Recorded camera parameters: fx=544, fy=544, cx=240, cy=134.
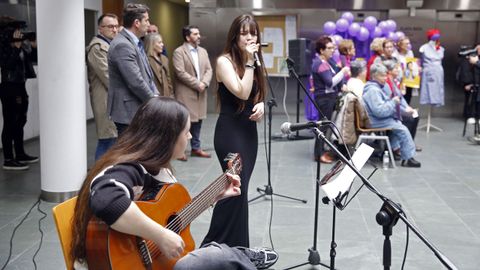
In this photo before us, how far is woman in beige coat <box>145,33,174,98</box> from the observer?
655 centimetres

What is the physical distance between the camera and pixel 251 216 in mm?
4781

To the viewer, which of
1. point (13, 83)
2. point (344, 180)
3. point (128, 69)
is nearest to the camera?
point (344, 180)

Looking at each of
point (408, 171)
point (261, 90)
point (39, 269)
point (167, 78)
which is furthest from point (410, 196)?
point (39, 269)

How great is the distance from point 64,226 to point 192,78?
16.5 feet

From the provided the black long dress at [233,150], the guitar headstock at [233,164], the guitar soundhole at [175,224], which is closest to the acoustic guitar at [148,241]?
the guitar soundhole at [175,224]

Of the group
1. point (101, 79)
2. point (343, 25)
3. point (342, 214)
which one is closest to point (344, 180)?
point (342, 214)

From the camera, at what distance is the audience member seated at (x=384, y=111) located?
271 inches

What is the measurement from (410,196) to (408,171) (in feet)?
3.88

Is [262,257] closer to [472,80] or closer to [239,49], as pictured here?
[239,49]

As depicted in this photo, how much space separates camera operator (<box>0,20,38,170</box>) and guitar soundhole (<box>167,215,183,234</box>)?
182 inches

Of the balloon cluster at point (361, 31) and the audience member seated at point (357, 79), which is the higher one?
the balloon cluster at point (361, 31)

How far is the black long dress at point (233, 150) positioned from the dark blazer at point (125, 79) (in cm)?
116

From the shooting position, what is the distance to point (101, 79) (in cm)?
539

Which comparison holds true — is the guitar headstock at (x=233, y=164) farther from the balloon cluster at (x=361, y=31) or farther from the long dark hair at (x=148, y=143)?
the balloon cluster at (x=361, y=31)
